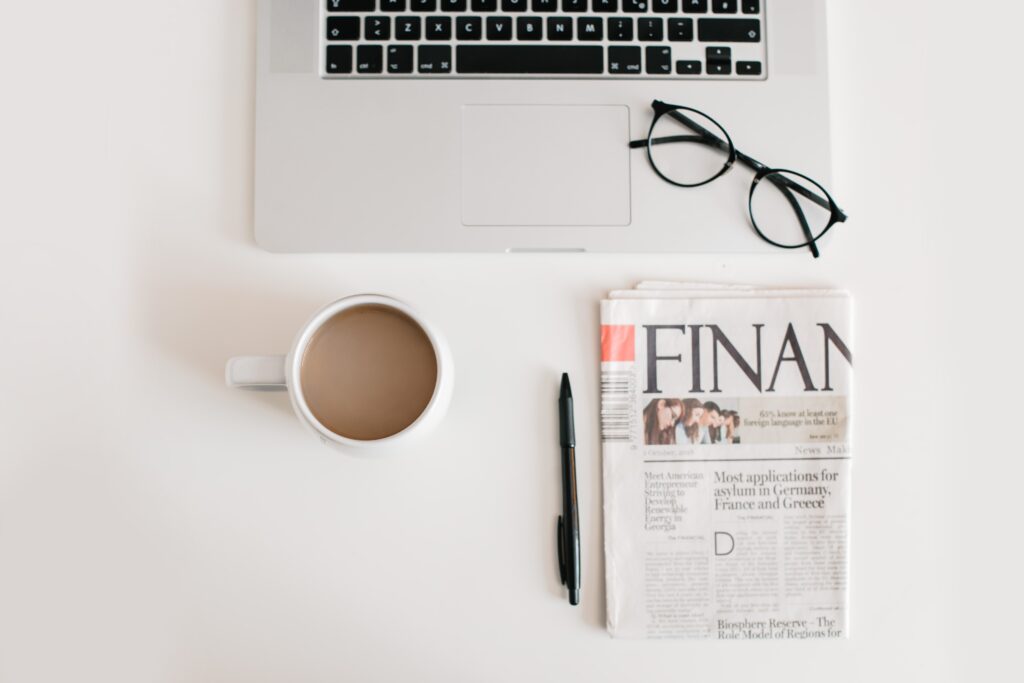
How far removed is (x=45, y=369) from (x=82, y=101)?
23 cm

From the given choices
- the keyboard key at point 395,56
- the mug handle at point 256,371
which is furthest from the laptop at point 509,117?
the mug handle at point 256,371

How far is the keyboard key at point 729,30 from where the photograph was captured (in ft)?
1.87

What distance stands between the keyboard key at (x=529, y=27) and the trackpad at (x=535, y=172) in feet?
0.18

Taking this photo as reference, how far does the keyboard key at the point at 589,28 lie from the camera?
1.87 ft

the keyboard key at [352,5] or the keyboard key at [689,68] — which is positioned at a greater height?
the keyboard key at [352,5]

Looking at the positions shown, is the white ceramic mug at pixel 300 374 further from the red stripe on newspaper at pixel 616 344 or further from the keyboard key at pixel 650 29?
the keyboard key at pixel 650 29

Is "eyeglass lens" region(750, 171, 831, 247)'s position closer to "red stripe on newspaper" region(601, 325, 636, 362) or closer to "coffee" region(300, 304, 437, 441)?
"red stripe on newspaper" region(601, 325, 636, 362)

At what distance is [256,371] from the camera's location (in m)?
0.51

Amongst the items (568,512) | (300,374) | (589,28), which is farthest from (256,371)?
(589,28)

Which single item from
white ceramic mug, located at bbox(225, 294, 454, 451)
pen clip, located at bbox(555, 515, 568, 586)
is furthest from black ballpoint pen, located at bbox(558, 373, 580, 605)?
white ceramic mug, located at bbox(225, 294, 454, 451)

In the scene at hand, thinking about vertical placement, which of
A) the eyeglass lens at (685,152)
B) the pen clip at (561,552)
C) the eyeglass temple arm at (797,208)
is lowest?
the pen clip at (561,552)

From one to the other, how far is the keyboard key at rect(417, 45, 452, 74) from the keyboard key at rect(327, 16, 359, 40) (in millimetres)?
53

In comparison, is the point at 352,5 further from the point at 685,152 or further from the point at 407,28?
the point at 685,152

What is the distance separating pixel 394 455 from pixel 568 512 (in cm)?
15
